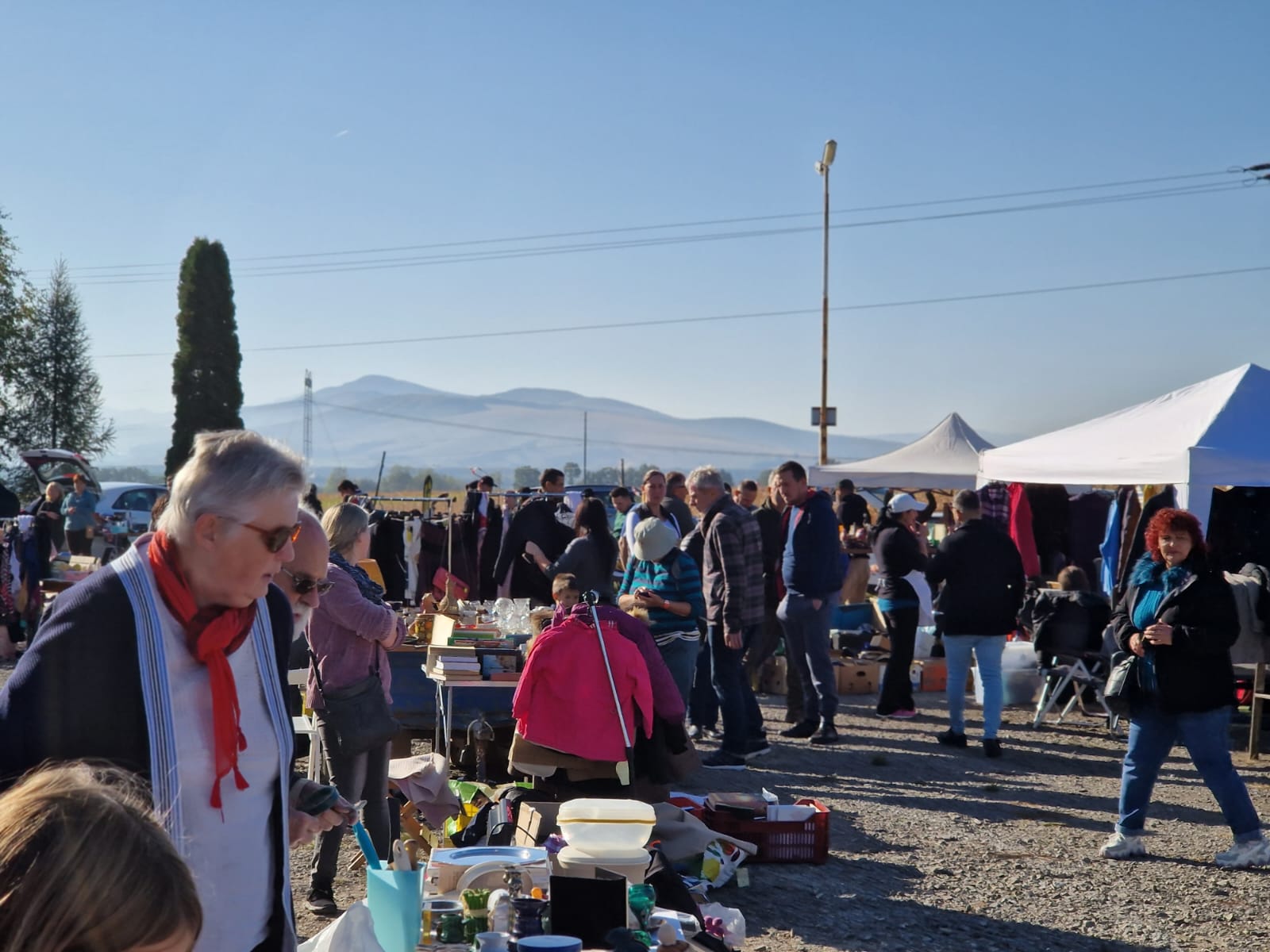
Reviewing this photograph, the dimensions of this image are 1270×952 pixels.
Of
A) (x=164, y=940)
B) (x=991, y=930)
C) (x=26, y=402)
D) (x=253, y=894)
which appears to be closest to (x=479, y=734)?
(x=991, y=930)

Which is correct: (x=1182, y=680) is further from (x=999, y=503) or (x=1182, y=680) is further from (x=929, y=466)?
(x=929, y=466)

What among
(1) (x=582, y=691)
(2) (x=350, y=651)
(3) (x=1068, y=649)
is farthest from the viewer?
(3) (x=1068, y=649)

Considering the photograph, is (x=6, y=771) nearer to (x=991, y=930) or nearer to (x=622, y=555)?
(x=991, y=930)

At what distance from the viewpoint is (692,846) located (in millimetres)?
5758

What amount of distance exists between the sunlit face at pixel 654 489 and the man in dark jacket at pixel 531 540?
169cm

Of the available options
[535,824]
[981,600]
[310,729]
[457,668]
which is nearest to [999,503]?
[981,600]

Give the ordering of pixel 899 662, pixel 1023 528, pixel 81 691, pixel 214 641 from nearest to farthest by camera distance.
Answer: pixel 81 691 → pixel 214 641 → pixel 899 662 → pixel 1023 528

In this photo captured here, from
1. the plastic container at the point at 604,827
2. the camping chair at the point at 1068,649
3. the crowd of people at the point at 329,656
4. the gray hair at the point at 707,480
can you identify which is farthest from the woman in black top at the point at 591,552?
the plastic container at the point at 604,827

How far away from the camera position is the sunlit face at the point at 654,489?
384 inches

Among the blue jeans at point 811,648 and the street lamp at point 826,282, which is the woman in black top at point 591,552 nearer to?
the blue jeans at point 811,648

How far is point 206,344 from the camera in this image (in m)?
41.0

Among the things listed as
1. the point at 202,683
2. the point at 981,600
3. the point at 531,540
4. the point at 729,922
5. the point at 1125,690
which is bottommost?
the point at 729,922

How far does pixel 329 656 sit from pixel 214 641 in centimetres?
295

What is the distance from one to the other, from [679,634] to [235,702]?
19.7 ft
